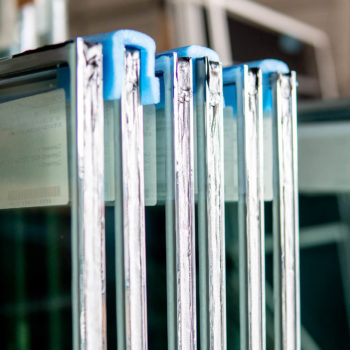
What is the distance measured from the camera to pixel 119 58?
0.47 meters

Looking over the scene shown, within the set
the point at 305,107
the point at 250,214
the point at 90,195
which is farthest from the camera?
the point at 305,107

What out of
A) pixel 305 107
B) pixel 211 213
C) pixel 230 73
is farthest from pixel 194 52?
pixel 305 107

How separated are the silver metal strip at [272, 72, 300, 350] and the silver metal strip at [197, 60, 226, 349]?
0.09 metres

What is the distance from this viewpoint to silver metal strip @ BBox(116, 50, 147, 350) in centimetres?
48

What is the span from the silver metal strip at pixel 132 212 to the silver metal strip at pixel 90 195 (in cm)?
3

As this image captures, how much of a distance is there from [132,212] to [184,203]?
0.18ft

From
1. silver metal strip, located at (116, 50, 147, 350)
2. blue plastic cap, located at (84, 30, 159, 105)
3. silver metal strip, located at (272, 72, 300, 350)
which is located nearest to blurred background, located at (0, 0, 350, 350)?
silver metal strip, located at (272, 72, 300, 350)

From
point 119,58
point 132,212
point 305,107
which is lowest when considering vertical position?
point 132,212

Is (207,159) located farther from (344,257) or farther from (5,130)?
(344,257)

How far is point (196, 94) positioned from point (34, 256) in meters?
0.91

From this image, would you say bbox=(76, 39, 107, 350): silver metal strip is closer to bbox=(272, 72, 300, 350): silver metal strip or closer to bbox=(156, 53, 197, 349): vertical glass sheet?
bbox=(156, 53, 197, 349): vertical glass sheet

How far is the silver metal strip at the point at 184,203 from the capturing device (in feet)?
1.67

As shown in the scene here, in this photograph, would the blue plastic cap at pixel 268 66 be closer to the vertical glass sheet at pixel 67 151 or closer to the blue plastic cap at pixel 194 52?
the blue plastic cap at pixel 194 52

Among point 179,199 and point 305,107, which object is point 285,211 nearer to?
point 179,199
